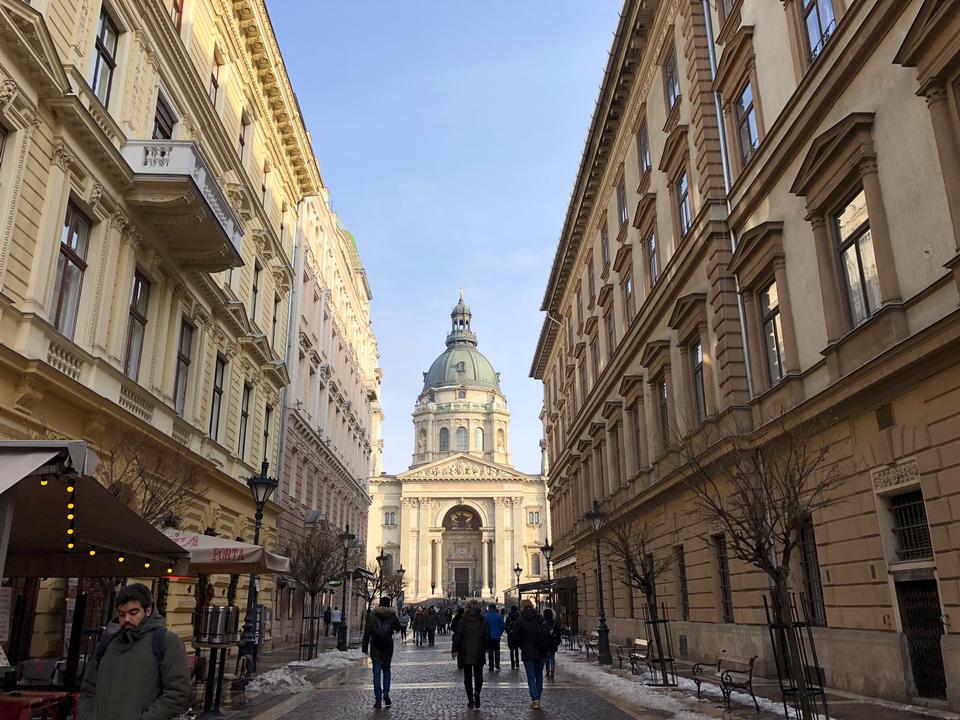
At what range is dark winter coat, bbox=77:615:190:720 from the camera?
17.0 ft

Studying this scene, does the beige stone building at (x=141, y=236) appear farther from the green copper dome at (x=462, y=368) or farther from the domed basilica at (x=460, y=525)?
the green copper dome at (x=462, y=368)

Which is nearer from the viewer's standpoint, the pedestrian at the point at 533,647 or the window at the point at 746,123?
the pedestrian at the point at 533,647

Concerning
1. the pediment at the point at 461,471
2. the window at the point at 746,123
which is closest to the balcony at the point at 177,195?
the window at the point at 746,123

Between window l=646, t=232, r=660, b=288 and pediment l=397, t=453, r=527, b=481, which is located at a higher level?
pediment l=397, t=453, r=527, b=481

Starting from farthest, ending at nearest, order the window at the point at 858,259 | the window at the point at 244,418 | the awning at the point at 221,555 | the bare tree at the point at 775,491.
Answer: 1. the window at the point at 244,418
2. the window at the point at 858,259
3. the awning at the point at 221,555
4. the bare tree at the point at 775,491

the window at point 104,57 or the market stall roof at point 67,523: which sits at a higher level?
the window at point 104,57

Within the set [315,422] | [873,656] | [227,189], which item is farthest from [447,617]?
[873,656]

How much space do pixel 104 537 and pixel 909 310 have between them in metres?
11.1

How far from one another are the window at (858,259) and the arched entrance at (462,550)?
9785 cm

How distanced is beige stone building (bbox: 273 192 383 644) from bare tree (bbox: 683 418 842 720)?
17543mm

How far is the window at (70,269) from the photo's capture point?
538 inches

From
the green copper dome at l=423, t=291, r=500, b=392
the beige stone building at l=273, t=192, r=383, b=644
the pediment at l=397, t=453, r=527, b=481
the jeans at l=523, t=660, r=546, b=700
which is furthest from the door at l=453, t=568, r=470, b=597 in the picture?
the jeans at l=523, t=660, r=546, b=700

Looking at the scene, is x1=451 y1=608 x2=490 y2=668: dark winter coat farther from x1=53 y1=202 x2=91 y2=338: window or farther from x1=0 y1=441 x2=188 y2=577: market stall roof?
x1=53 y1=202 x2=91 y2=338: window

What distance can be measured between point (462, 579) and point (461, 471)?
46.9 feet
